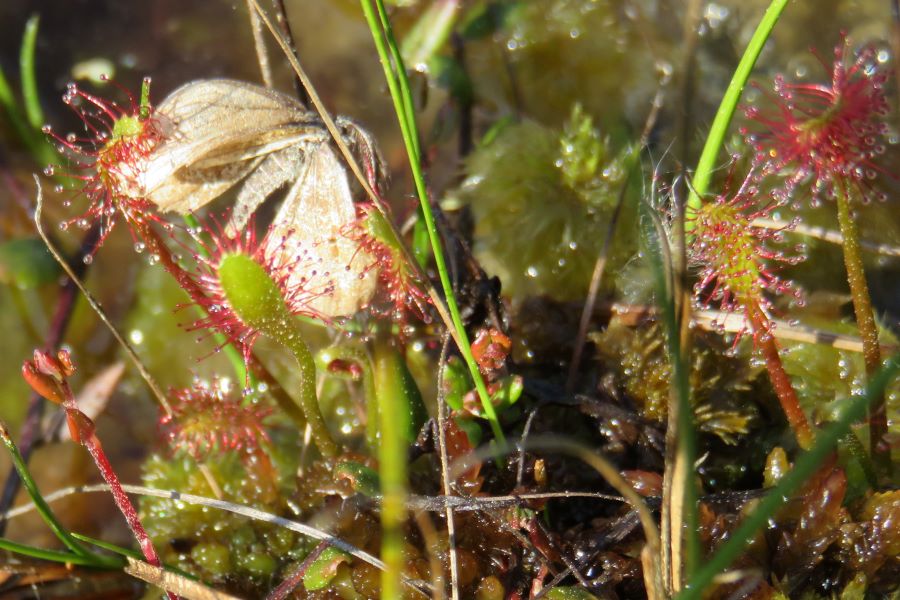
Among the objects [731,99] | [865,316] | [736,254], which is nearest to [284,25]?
[731,99]

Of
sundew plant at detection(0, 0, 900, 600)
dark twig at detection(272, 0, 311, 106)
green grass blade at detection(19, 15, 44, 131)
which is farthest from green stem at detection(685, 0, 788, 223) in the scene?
green grass blade at detection(19, 15, 44, 131)

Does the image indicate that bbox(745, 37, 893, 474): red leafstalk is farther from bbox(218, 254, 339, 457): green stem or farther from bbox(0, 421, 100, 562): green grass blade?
bbox(0, 421, 100, 562): green grass blade

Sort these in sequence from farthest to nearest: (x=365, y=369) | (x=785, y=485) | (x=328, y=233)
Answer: (x=365, y=369)
(x=328, y=233)
(x=785, y=485)

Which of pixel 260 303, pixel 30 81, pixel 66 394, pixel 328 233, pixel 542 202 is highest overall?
pixel 30 81

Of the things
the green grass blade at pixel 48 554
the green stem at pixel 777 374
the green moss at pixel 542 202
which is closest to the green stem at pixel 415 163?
the green stem at pixel 777 374

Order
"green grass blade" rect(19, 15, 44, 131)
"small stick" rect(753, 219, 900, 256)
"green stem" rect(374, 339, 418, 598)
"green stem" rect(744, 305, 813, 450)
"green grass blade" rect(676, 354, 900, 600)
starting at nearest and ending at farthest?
"green grass blade" rect(676, 354, 900, 600) → "green stem" rect(374, 339, 418, 598) → "green stem" rect(744, 305, 813, 450) → "small stick" rect(753, 219, 900, 256) → "green grass blade" rect(19, 15, 44, 131)

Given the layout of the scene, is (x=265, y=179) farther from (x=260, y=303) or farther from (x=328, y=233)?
(x=260, y=303)

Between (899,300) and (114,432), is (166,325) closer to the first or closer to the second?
(114,432)
